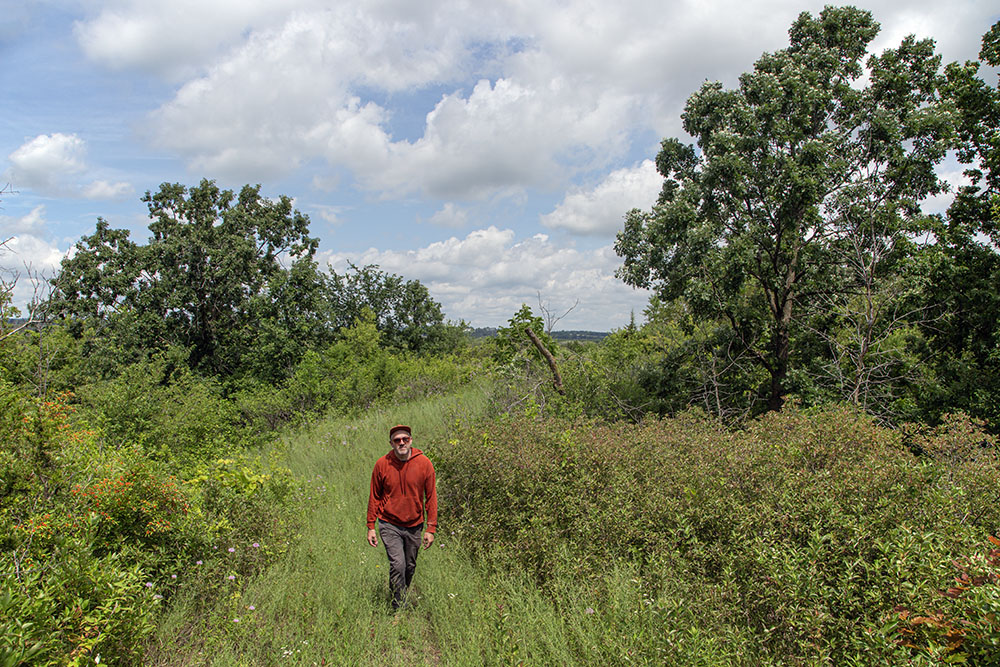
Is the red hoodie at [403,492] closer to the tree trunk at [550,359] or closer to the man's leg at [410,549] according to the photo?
the man's leg at [410,549]

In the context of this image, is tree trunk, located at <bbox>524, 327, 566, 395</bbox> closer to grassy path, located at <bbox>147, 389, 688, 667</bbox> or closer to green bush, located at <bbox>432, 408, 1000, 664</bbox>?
green bush, located at <bbox>432, 408, 1000, 664</bbox>

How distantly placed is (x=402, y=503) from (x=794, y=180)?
9.23 meters

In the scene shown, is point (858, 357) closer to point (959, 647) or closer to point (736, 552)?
point (736, 552)

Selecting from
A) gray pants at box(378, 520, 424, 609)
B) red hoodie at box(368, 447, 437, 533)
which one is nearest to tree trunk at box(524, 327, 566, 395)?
red hoodie at box(368, 447, 437, 533)

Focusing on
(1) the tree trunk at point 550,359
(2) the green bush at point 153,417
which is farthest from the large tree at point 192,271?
(1) the tree trunk at point 550,359

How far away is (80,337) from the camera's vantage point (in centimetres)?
2259

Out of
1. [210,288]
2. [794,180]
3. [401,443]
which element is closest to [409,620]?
[401,443]

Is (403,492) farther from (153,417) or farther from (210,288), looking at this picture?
(210,288)

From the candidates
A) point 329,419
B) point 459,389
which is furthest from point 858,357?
point 329,419

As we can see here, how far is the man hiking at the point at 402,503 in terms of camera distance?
16.4 ft

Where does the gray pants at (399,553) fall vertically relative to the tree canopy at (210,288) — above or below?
below

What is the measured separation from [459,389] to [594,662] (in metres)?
12.3

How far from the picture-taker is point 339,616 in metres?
4.52

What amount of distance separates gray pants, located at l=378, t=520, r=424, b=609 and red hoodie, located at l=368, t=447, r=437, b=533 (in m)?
0.07
